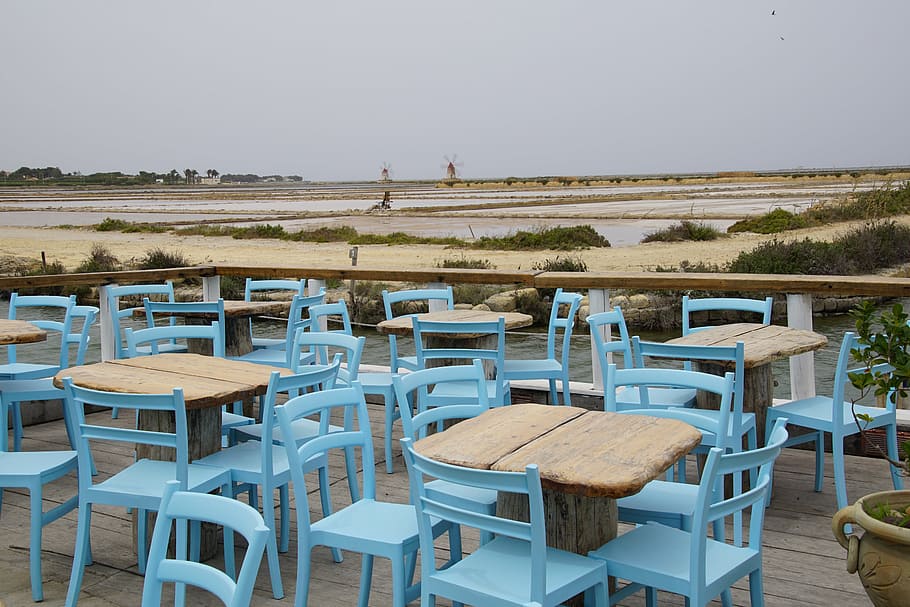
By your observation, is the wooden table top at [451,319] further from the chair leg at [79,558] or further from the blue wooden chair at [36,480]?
the chair leg at [79,558]

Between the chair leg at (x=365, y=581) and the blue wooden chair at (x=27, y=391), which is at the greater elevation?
the blue wooden chair at (x=27, y=391)

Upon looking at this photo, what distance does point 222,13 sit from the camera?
4078 centimetres

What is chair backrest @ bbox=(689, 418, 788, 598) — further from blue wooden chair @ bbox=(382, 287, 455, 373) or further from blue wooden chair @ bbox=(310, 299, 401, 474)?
blue wooden chair @ bbox=(382, 287, 455, 373)

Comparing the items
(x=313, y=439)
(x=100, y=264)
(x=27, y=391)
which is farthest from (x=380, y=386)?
(x=100, y=264)

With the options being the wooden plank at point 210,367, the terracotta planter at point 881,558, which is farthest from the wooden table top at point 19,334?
the terracotta planter at point 881,558

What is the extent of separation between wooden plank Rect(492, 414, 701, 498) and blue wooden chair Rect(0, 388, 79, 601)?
1.76 m

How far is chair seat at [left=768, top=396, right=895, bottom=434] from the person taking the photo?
11.9 feet

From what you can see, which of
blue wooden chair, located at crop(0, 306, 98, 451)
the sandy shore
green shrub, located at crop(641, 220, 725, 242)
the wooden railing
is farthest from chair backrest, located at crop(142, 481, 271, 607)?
green shrub, located at crop(641, 220, 725, 242)

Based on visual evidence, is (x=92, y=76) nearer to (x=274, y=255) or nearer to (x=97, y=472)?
(x=274, y=255)

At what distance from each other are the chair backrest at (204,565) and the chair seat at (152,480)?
1.05 metres

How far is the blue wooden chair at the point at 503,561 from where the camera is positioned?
1996 millimetres

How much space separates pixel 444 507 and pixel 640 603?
1134 millimetres

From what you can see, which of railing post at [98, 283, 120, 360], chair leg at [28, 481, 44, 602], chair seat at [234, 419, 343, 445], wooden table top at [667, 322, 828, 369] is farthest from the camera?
railing post at [98, 283, 120, 360]

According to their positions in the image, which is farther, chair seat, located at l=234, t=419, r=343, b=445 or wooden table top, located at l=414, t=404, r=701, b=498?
chair seat, located at l=234, t=419, r=343, b=445
